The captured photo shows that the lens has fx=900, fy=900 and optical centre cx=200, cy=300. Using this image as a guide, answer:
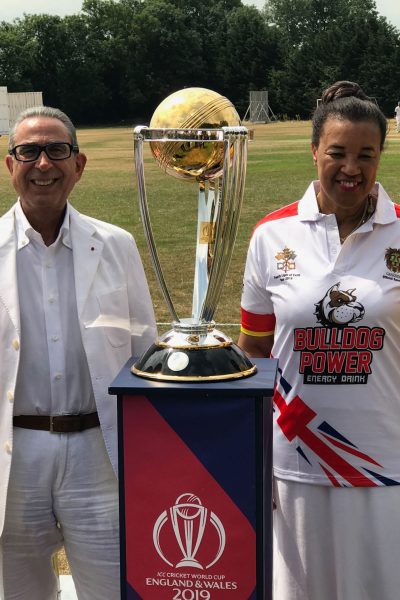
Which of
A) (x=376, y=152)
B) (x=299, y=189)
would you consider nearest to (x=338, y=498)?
(x=376, y=152)

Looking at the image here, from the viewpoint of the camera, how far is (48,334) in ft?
8.04

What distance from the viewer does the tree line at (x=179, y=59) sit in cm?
5212

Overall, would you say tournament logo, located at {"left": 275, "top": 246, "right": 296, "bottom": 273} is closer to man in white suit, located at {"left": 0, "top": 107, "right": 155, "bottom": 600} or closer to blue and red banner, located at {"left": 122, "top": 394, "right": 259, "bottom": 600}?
man in white suit, located at {"left": 0, "top": 107, "right": 155, "bottom": 600}

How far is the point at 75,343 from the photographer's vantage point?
2463mm

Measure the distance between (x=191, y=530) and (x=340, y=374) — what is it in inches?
23.6

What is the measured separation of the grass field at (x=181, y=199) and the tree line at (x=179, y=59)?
74.2 feet

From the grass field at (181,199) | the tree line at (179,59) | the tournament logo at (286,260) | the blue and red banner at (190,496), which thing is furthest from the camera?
the tree line at (179,59)

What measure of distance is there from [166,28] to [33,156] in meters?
56.9

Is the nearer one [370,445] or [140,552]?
[140,552]

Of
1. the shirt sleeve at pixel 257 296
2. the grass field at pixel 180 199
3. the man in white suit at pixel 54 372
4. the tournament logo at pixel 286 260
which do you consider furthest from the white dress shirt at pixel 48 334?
the grass field at pixel 180 199

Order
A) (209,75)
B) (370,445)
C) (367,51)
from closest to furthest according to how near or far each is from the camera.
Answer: (370,445) < (367,51) < (209,75)

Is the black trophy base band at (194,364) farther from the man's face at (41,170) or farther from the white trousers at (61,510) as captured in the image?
the man's face at (41,170)

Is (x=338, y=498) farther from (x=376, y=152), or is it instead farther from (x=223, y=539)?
Result: (x=376, y=152)

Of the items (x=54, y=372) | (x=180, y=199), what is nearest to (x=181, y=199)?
(x=180, y=199)
